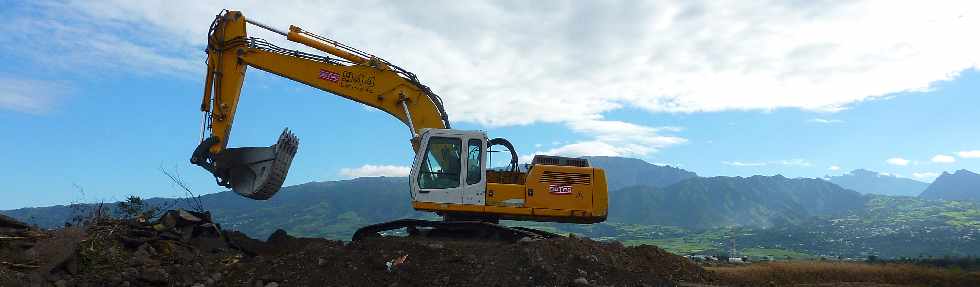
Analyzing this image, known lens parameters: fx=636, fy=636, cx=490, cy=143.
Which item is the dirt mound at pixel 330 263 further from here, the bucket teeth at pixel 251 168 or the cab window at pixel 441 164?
the bucket teeth at pixel 251 168

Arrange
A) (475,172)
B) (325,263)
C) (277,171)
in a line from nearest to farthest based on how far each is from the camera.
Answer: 1. (325,263)
2. (475,172)
3. (277,171)

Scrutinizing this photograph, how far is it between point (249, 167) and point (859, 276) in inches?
524

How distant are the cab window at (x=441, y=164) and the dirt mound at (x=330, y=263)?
1189 millimetres

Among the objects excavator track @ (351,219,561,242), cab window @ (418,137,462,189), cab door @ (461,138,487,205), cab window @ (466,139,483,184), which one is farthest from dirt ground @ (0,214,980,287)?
cab window @ (466,139,483,184)

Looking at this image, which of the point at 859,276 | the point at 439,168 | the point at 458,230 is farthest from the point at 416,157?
the point at 859,276

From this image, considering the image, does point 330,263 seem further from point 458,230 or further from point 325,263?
point 458,230

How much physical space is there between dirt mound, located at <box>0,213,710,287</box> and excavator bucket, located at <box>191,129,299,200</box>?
1835 mm

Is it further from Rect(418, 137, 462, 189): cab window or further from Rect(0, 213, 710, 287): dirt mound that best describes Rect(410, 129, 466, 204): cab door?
Rect(0, 213, 710, 287): dirt mound

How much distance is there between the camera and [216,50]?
14.6 meters

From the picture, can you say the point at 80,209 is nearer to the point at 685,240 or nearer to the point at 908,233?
the point at 908,233

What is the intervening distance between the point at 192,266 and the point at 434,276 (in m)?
4.44

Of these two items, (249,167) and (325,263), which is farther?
(249,167)

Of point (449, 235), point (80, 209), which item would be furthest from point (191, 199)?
point (449, 235)

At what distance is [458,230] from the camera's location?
12.8 metres
